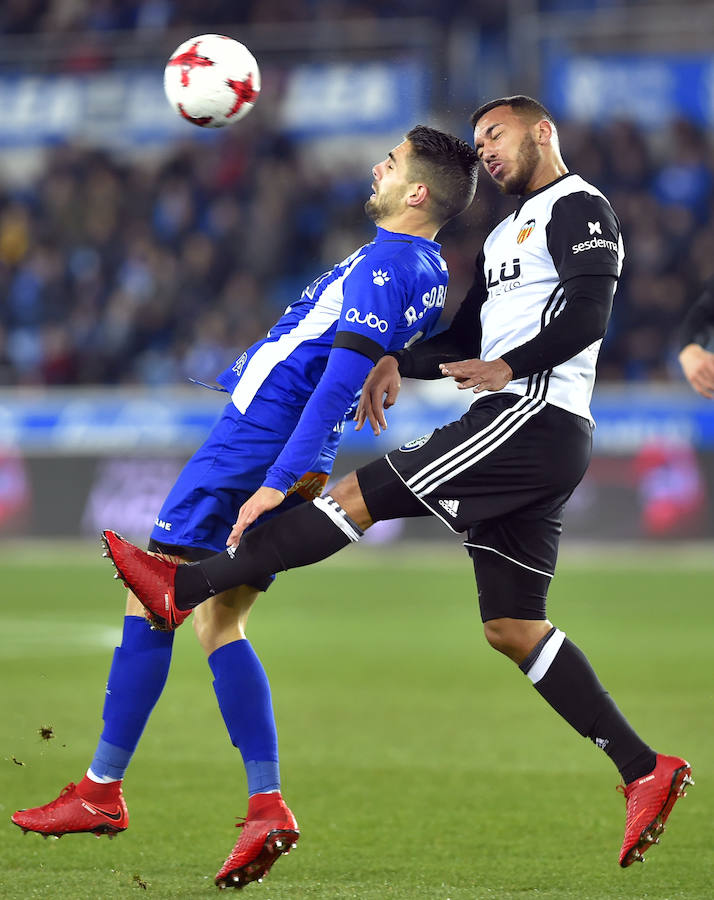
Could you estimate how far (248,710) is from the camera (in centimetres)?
421

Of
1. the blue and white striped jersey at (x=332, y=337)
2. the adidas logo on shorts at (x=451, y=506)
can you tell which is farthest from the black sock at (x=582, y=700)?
the blue and white striped jersey at (x=332, y=337)

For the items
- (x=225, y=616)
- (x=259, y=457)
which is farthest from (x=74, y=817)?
(x=259, y=457)

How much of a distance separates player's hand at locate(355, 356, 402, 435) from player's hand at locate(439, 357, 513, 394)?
1.61ft

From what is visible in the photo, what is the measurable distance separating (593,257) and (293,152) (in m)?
14.3

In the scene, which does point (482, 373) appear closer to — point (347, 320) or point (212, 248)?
point (347, 320)

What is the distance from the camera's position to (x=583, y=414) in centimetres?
407

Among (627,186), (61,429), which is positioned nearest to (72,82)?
(61,429)

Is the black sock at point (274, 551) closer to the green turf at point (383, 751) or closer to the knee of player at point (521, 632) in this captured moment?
the knee of player at point (521, 632)

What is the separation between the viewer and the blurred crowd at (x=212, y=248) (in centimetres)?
1564

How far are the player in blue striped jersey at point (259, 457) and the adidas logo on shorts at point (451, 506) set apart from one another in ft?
1.33

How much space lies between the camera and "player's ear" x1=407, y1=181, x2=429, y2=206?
4.19 metres

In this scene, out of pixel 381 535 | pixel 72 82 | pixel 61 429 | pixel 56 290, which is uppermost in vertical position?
pixel 72 82

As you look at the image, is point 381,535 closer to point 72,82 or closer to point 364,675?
point 364,675

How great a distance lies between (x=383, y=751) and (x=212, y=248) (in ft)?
40.1
